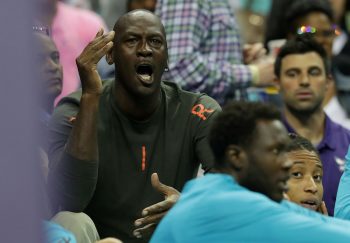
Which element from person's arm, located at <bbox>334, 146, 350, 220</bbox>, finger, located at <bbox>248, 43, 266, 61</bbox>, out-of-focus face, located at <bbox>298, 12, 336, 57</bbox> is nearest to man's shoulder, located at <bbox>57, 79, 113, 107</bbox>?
person's arm, located at <bbox>334, 146, 350, 220</bbox>

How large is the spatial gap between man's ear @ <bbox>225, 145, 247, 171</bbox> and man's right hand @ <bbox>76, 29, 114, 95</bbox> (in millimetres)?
1289

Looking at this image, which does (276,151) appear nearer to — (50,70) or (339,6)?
(50,70)

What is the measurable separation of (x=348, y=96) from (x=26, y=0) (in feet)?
19.4

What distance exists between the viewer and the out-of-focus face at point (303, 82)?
6.22 m

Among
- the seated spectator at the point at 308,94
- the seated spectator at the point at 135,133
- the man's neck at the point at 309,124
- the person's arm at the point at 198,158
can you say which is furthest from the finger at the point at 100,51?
the man's neck at the point at 309,124

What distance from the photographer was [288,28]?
743cm

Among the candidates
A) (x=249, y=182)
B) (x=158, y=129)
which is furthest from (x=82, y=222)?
(x=249, y=182)

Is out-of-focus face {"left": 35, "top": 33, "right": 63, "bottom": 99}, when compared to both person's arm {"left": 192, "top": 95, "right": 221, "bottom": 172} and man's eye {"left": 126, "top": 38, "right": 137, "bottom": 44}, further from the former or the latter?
person's arm {"left": 192, "top": 95, "right": 221, "bottom": 172}

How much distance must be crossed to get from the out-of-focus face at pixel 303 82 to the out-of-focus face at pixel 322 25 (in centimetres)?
93

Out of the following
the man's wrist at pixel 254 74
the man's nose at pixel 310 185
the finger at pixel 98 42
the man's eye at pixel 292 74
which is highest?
the finger at pixel 98 42

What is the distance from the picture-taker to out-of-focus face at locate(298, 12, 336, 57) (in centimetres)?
729

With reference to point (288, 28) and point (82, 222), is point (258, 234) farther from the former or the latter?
point (288, 28)

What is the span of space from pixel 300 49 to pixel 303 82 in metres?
0.25

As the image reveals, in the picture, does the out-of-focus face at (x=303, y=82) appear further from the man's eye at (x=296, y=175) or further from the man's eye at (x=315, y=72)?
the man's eye at (x=296, y=175)
